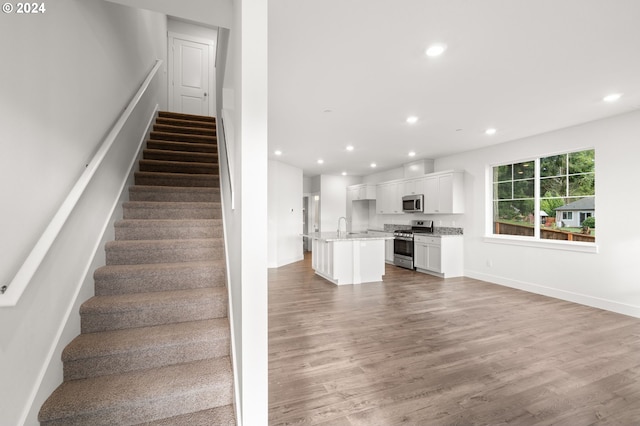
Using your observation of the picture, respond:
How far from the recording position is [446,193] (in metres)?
6.00

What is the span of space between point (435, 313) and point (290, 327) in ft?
6.49

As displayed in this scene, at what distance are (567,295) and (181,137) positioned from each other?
6.48 m

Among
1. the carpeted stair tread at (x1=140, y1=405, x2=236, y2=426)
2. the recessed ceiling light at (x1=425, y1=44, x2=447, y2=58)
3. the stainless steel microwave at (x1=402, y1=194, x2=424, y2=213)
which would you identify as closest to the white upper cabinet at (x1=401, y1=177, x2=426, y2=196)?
the stainless steel microwave at (x1=402, y1=194, x2=424, y2=213)

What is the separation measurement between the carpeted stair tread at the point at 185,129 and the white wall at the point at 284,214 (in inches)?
91.4

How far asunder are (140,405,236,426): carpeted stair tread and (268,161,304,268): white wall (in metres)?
5.27

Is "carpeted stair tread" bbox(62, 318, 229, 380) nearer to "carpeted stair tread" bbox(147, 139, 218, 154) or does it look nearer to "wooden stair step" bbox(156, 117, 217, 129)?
"carpeted stair tread" bbox(147, 139, 218, 154)

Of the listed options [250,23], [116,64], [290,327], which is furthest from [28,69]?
[290,327]

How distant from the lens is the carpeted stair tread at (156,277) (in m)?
2.07

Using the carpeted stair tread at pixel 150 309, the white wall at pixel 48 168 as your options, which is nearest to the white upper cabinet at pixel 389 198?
the carpeted stair tread at pixel 150 309

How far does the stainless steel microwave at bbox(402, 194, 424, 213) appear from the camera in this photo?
664 cm

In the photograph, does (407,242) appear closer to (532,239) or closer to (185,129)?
(532,239)

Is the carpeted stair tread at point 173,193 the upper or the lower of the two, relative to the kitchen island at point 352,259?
upper

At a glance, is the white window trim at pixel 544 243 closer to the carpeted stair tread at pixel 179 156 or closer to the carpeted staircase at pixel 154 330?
the carpeted staircase at pixel 154 330

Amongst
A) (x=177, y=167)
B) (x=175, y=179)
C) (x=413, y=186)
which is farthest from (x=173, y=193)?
(x=413, y=186)
